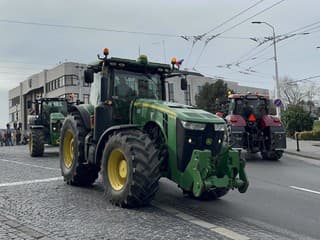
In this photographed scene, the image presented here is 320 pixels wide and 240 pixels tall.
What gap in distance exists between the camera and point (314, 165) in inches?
567

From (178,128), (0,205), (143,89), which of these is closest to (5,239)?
(0,205)

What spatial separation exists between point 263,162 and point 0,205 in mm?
10315

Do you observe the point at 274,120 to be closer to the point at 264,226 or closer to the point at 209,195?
the point at 209,195

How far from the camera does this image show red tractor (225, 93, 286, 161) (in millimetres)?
14992

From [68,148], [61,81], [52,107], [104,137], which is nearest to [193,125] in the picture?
[104,137]

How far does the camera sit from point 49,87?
69.6m

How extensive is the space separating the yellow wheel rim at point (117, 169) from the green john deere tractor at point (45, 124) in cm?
1015

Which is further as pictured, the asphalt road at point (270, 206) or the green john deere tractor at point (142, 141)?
the green john deere tractor at point (142, 141)

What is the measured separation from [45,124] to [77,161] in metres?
10.8

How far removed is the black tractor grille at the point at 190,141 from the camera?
21.2 ft

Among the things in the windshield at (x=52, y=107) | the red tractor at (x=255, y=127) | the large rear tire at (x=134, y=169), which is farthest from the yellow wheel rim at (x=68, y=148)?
the windshield at (x=52, y=107)

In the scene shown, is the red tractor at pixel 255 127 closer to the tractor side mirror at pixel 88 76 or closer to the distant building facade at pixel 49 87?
the tractor side mirror at pixel 88 76

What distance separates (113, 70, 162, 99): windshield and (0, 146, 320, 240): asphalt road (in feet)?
6.74

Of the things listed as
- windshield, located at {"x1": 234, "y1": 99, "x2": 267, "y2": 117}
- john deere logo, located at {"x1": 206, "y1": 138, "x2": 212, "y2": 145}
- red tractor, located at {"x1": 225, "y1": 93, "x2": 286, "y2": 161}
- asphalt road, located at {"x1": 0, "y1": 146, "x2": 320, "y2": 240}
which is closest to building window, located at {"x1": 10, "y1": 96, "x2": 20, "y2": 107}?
red tractor, located at {"x1": 225, "y1": 93, "x2": 286, "y2": 161}
